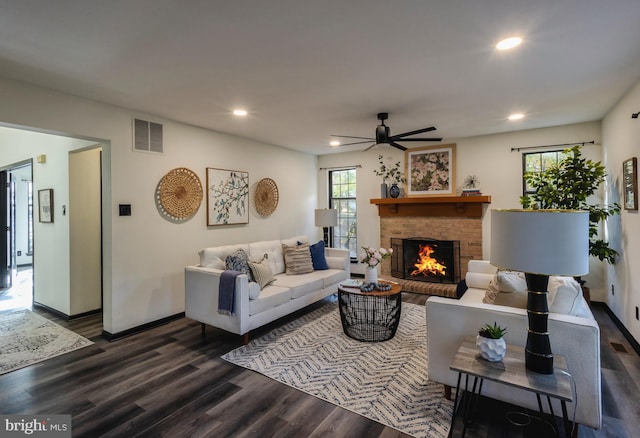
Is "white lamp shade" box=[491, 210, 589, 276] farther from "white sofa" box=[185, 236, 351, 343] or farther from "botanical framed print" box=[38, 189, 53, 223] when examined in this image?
"botanical framed print" box=[38, 189, 53, 223]

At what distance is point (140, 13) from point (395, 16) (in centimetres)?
152

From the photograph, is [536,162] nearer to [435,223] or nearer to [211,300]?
[435,223]

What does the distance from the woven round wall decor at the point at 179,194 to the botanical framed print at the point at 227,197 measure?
0.21 m

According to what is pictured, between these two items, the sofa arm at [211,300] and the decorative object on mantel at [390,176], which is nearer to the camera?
the sofa arm at [211,300]

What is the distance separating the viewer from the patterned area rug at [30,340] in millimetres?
3043

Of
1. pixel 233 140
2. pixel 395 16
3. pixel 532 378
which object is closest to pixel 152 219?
pixel 233 140

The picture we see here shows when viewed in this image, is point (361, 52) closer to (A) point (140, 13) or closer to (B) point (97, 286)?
(A) point (140, 13)

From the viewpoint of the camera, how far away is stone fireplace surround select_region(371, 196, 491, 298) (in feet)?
17.2

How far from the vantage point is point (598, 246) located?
150 inches

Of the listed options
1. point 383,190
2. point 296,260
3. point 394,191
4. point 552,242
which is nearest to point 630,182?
point 552,242

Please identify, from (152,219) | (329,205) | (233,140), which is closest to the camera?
(152,219)

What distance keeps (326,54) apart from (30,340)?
417cm

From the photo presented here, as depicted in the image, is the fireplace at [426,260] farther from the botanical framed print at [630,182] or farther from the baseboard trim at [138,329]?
the baseboard trim at [138,329]

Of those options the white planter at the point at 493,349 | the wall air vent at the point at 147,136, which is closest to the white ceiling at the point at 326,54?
the wall air vent at the point at 147,136
